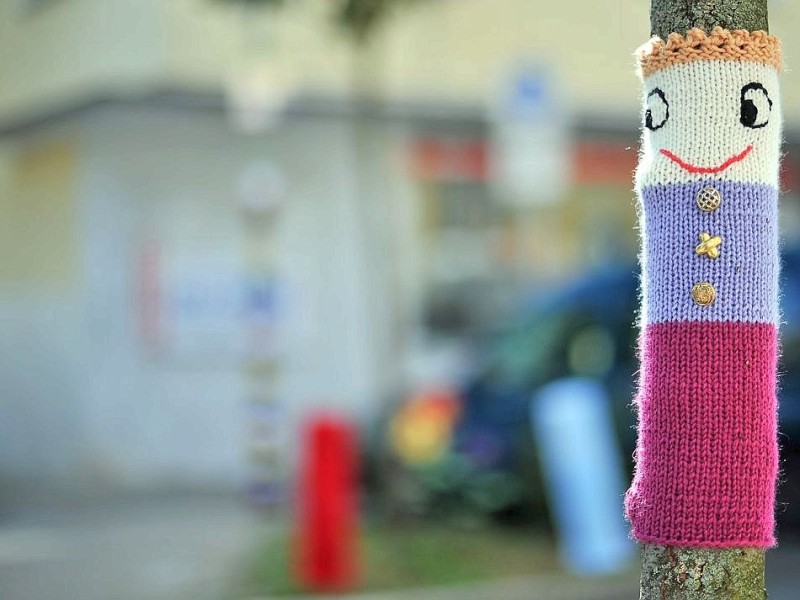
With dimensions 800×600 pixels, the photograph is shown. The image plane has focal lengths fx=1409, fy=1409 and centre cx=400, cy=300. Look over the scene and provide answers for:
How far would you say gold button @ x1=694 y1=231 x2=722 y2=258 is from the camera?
2199 mm

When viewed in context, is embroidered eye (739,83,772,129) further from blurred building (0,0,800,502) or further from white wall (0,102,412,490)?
white wall (0,102,412,490)

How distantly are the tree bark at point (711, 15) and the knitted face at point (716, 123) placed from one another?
0.08m

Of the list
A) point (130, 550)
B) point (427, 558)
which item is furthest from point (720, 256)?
point (130, 550)

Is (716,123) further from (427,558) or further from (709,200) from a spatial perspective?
(427,558)

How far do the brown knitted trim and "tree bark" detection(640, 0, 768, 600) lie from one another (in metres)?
0.03

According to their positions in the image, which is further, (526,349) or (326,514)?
(526,349)

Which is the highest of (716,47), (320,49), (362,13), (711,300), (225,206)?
(320,49)

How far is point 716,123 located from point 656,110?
11 cm

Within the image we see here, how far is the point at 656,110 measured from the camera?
228cm

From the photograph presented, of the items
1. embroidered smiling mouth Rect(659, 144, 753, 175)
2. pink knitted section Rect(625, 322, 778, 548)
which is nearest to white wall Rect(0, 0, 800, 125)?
embroidered smiling mouth Rect(659, 144, 753, 175)

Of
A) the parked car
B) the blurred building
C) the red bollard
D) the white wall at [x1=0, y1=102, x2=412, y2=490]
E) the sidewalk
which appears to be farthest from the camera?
the white wall at [x1=0, y1=102, x2=412, y2=490]

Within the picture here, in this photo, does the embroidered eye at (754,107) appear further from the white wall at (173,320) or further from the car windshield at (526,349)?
the white wall at (173,320)

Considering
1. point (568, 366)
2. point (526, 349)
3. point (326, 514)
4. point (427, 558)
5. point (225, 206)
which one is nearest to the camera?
point (326, 514)

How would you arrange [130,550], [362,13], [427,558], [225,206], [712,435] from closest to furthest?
[712,435] → [427,558] → [130,550] → [362,13] → [225,206]
